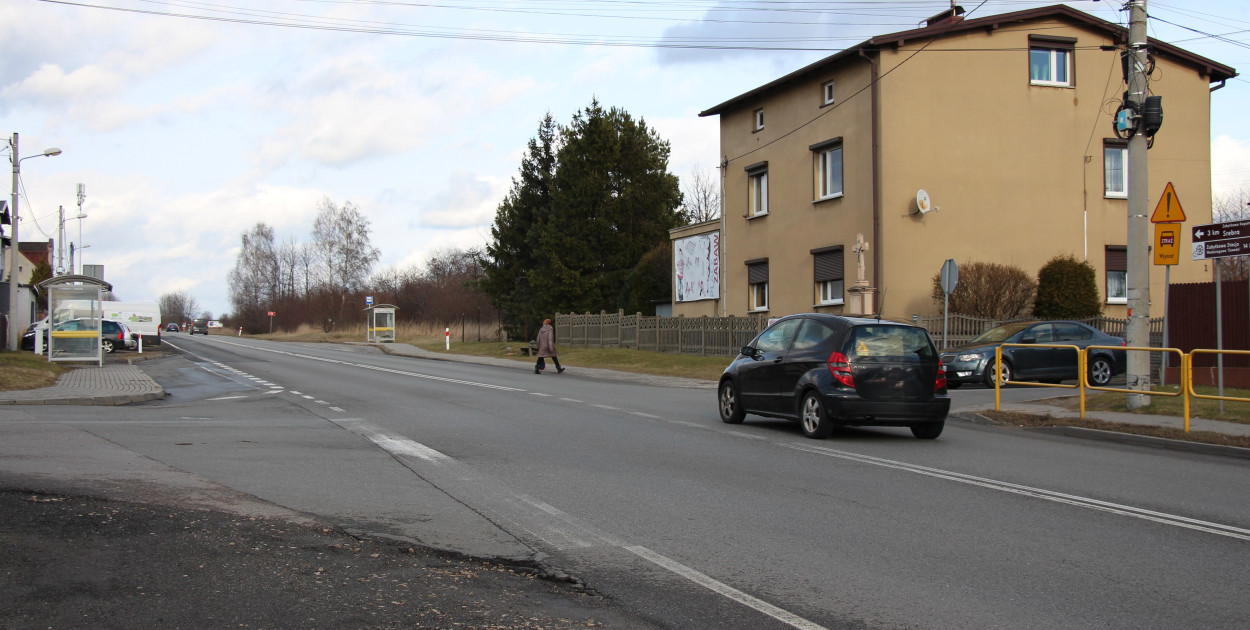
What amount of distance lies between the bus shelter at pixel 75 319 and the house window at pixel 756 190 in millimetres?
20824

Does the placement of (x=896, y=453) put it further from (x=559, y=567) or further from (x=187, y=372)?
(x=187, y=372)

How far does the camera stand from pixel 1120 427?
12945mm

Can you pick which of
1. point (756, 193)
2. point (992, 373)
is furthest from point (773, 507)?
point (756, 193)

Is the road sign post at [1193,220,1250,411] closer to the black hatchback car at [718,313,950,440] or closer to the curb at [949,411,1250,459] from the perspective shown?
the curb at [949,411,1250,459]

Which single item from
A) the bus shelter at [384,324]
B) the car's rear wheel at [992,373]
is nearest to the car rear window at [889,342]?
the car's rear wheel at [992,373]

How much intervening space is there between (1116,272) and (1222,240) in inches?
684

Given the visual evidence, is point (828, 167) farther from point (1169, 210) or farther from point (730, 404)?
point (730, 404)

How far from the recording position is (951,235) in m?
28.0

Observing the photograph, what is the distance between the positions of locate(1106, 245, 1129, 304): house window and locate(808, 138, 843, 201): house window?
8.52 m

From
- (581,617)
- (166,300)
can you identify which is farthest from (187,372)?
(166,300)

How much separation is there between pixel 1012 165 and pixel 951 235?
9.80 feet

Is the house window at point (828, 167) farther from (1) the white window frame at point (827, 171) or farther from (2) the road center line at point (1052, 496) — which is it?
(2) the road center line at point (1052, 496)

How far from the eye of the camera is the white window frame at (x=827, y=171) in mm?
29452

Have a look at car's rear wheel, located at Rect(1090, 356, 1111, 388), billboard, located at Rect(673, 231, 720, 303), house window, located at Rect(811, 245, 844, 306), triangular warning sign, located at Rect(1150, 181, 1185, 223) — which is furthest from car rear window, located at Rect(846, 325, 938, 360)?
billboard, located at Rect(673, 231, 720, 303)
